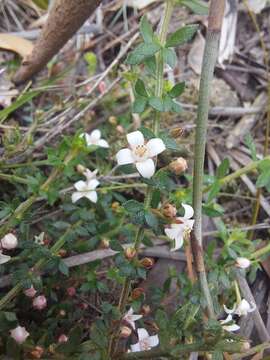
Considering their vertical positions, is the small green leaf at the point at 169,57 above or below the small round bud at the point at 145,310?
above

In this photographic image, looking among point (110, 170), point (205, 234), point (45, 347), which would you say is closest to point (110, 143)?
point (110, 170)

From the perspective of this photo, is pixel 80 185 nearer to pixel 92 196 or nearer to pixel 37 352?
pixel 92 196

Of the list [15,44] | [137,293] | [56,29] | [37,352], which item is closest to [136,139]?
[137,293]

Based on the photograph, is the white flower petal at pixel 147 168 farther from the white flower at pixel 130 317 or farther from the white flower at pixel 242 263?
the white flower at pixel 242 263

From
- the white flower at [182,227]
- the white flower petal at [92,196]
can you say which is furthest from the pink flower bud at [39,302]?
the white flower at [182,227]

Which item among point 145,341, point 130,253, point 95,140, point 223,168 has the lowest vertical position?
point 145,341

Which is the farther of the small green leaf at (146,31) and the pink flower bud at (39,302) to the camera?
the pink flower bud at (39,302)


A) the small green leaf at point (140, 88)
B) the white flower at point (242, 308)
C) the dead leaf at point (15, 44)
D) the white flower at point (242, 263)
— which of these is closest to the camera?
the small green leaf at point (140, 88)

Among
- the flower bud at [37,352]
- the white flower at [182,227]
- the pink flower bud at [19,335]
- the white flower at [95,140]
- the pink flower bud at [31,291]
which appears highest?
the white flower at [95,140]
